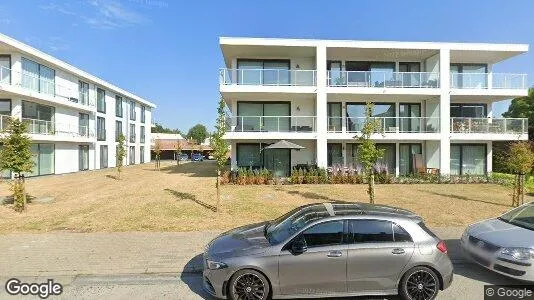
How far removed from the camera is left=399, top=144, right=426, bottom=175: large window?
2272 centimetres

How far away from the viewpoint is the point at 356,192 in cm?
1583

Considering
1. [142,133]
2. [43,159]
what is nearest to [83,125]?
[43,159]

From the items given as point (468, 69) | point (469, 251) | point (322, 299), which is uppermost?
point (468, 69)

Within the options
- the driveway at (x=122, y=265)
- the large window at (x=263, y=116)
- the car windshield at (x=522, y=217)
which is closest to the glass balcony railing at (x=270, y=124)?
the large window at (x=263, y=116)

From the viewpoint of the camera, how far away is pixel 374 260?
16.8 feet

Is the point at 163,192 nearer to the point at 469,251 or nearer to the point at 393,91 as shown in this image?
the point at 469,251

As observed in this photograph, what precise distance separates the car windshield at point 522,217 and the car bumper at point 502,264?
1.20 meters

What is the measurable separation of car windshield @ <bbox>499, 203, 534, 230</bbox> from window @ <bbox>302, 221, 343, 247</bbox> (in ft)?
13.6

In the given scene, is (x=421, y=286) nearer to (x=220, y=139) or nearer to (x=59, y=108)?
(x=220, y=139)

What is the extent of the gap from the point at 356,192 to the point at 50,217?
12446mm

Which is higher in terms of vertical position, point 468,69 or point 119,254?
point 468,69

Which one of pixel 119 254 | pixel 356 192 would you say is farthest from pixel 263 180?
pixel 119 254

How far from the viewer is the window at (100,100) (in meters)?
35.1

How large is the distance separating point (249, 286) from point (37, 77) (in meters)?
26.3
